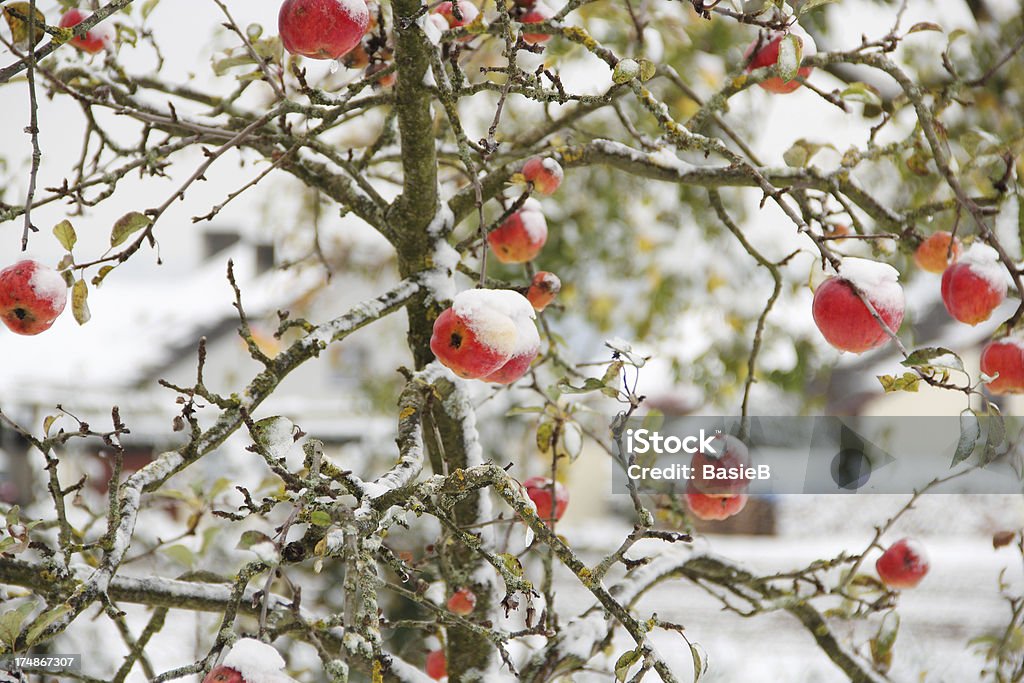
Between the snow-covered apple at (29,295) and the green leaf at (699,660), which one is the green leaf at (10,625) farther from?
the green leaf at (699,660)

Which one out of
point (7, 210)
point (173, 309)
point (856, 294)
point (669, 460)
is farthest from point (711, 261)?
point (173, 309)

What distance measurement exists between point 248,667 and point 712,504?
2.51ft

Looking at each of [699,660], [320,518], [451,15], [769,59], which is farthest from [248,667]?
[769,59]

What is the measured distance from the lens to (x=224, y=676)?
659 mm

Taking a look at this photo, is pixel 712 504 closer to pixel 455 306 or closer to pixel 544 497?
pixel 544 497

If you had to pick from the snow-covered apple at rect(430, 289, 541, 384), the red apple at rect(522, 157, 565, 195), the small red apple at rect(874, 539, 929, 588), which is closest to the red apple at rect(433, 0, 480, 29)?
the red apple at rect(522, 157, 565, 195)

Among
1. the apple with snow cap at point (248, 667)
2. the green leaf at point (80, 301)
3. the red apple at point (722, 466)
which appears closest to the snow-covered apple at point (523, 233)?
the red apple at point (722, 466)

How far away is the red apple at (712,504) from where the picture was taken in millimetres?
1249

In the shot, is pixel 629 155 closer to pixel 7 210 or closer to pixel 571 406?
pixel 571 406

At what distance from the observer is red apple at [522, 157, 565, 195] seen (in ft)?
3.25

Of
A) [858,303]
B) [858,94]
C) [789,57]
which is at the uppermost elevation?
[858,94]

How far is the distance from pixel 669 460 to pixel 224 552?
7.49 ft

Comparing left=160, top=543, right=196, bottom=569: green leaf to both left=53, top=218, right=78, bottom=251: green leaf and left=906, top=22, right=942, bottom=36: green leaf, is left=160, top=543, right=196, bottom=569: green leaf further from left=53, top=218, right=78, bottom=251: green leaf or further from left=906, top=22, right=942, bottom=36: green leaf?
left=906, top=22, right=942, bottom=36: green leaf

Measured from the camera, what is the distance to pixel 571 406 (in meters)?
1.22
